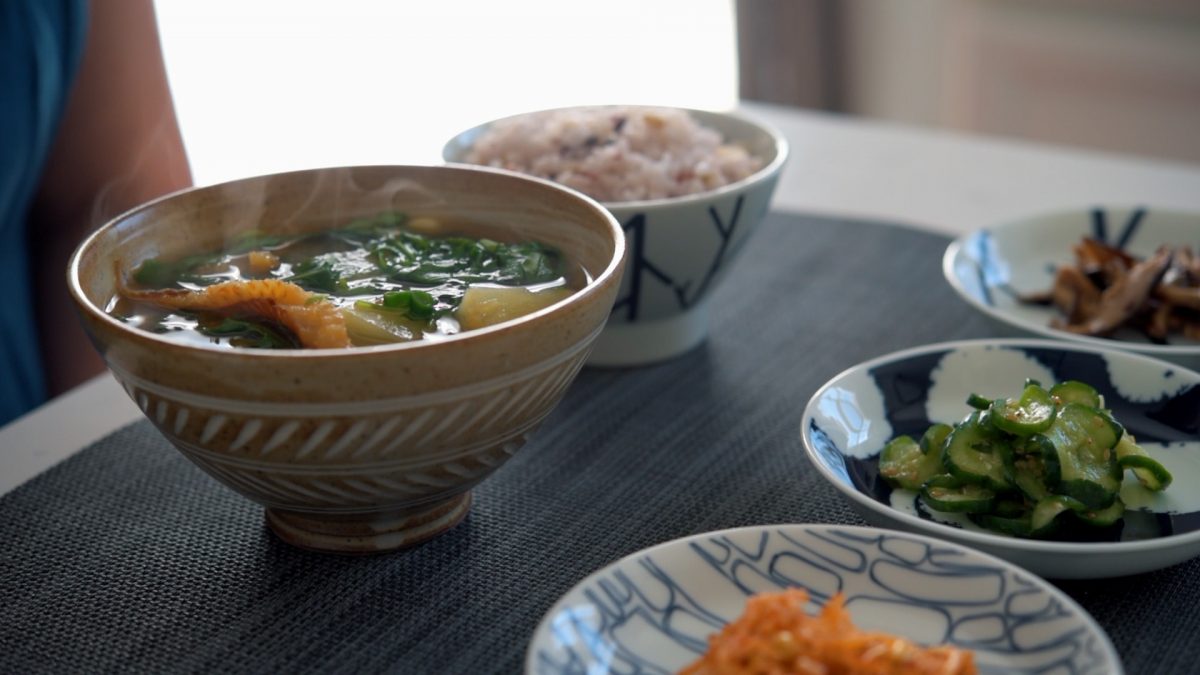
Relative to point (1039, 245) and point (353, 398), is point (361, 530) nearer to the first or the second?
point (353, 398)

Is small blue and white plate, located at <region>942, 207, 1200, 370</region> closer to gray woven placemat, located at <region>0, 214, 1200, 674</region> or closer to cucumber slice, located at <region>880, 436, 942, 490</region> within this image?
gray woven placemat, located at <region>0, 214, 1200, 674</region>

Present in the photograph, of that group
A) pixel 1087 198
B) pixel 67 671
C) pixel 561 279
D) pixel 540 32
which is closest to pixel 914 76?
pixel 540 32

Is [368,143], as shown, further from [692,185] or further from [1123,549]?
[1123,549]

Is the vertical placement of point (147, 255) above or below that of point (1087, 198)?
above

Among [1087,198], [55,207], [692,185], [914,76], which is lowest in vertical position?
[914,76]

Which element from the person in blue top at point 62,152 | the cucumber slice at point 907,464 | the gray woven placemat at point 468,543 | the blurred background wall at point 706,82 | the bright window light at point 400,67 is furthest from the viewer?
the blurred background wall at point 706,82

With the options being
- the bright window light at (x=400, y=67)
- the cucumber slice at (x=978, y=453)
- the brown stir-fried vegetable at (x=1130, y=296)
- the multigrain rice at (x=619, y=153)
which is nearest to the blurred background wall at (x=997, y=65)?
the bright window light at (x=400, y=67)

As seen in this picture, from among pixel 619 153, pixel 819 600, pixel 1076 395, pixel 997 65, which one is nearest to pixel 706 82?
pixel 997 65

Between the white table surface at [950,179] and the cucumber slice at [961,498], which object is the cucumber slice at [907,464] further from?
the white table surface at [950,179]
